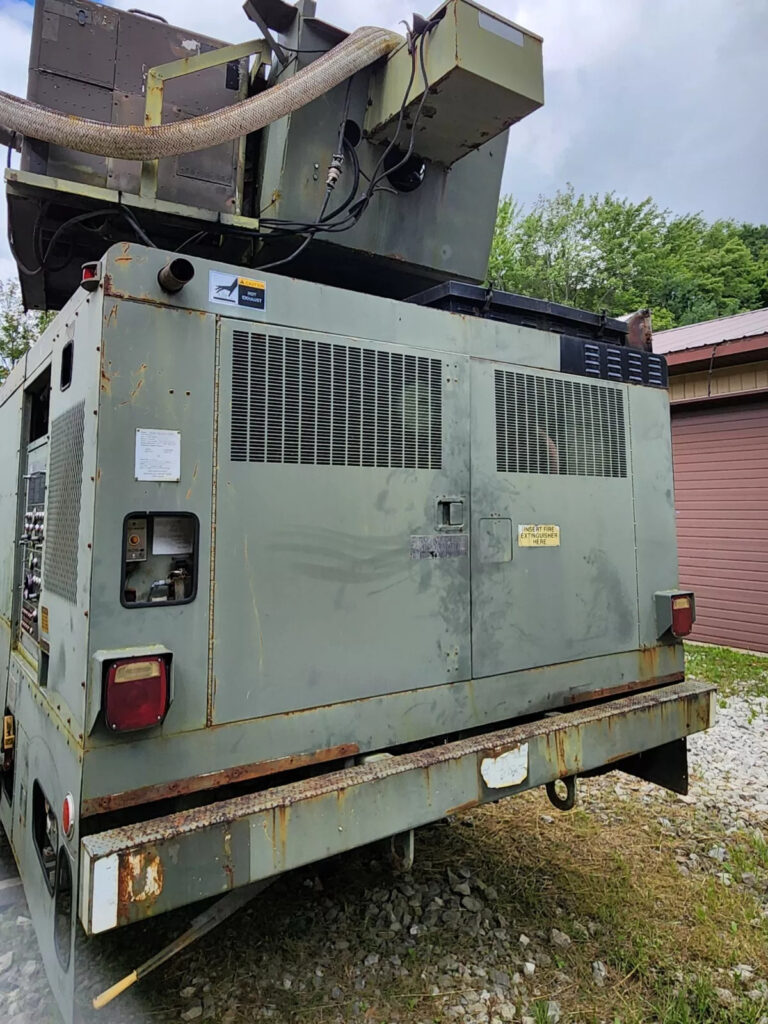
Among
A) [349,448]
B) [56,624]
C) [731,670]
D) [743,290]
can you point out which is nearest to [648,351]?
[349,448]

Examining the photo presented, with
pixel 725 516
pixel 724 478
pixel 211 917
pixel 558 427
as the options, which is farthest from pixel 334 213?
pixel 725 516

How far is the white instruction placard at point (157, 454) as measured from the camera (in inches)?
74.4

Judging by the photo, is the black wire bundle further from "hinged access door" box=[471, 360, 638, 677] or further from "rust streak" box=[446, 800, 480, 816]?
"rust streak" box=[446, 800, 480, 816]

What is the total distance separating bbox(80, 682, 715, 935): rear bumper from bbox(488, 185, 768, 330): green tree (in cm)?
2657

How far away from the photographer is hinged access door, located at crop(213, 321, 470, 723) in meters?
2.05

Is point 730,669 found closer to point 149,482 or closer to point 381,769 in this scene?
point 381,769

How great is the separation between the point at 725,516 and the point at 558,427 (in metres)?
6.41

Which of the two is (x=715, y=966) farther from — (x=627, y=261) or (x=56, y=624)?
(x=627, y=261)

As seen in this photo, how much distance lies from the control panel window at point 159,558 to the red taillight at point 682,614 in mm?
2343

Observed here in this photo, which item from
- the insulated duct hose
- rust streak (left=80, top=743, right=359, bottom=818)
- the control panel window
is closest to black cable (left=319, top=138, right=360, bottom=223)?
the insulated duct hose

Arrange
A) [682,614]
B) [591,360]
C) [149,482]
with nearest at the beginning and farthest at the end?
[149,482]
[591,360]
[682,614]

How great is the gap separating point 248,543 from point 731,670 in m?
6.66

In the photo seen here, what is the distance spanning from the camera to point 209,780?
1933 millimetres

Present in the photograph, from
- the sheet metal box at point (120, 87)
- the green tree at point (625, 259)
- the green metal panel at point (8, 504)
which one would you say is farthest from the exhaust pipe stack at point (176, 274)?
the green tree at point (625, 259)
